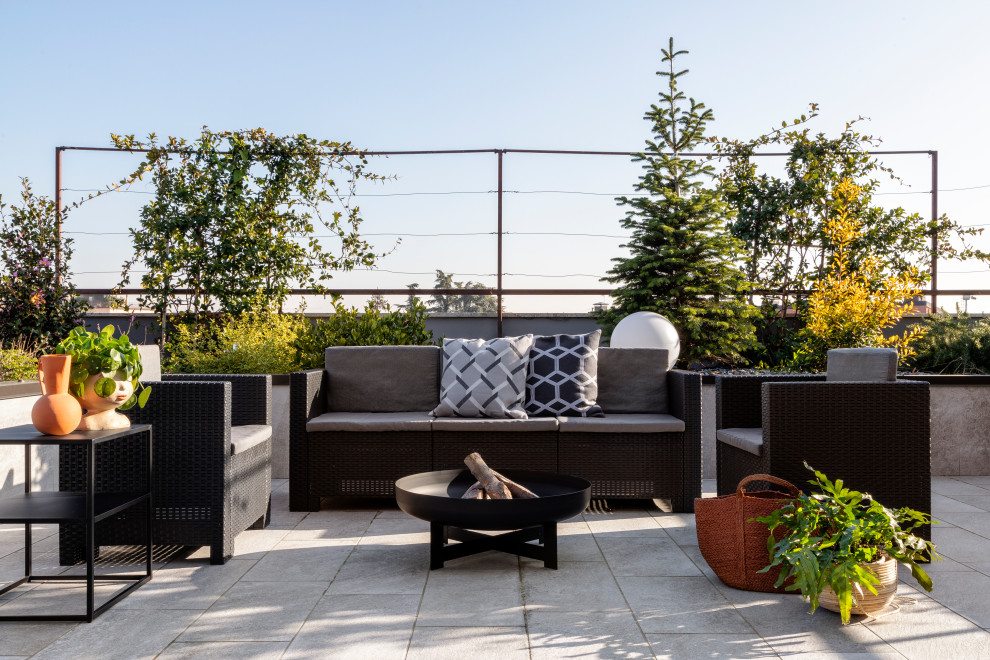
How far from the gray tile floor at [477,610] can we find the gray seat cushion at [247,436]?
42 centimetres

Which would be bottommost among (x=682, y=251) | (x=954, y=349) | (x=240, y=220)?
(x=954, y=349)

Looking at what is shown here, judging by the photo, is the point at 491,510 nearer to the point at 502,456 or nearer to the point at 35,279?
the point at 502,456

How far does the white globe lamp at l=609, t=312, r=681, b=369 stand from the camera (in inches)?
208

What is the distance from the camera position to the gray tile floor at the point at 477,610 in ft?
6.03

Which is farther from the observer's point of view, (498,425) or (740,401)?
(498,425)

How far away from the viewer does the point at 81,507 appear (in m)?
2.19

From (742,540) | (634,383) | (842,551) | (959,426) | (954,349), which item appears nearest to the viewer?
(842,551)

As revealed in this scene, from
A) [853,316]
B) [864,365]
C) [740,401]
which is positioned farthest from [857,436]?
[853,316]

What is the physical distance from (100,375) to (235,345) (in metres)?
2.82

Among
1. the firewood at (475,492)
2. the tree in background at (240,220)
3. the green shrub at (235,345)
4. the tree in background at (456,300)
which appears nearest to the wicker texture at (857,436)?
the firewood at (475,492)

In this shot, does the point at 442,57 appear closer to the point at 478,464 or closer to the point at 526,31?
the point at 526,31

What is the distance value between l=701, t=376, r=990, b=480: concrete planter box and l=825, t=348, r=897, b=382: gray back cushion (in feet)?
4.92

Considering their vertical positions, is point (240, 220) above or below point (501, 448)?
above

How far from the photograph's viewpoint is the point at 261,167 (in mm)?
6289
